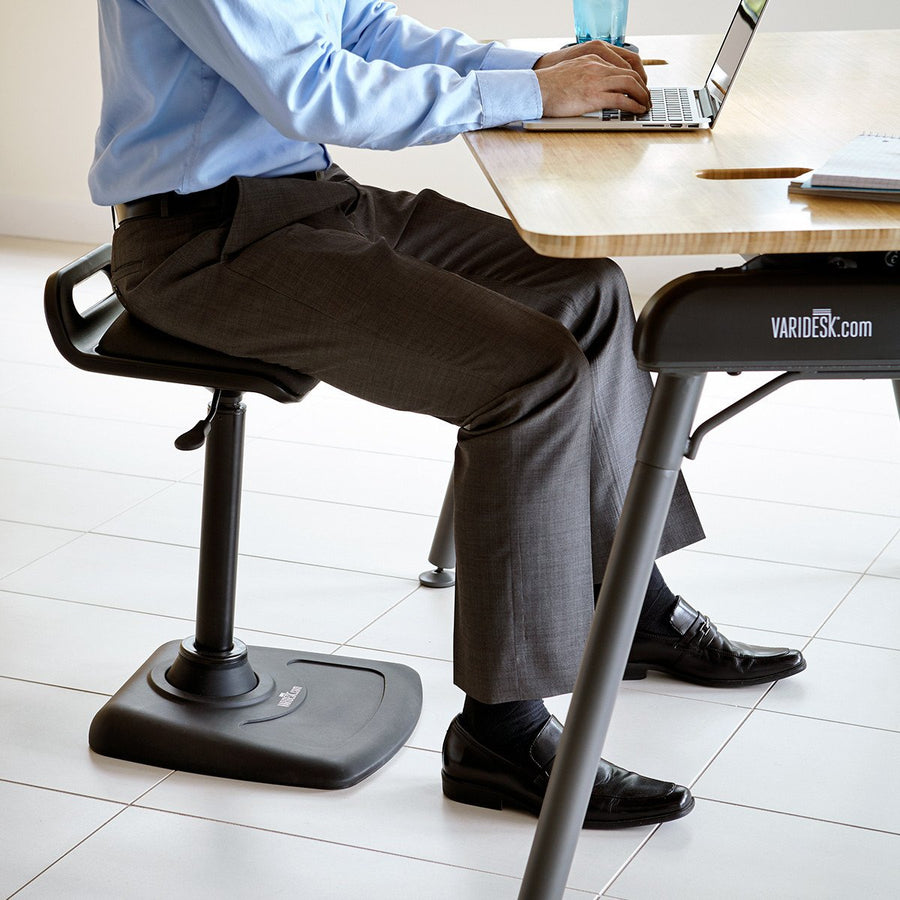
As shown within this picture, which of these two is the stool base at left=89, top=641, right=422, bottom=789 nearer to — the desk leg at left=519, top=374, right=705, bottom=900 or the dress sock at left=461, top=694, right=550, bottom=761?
the dress sock at left=461, top=694, right=550, bottom=761

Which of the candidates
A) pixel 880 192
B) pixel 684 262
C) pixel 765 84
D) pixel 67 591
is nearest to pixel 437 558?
pixel 67 591

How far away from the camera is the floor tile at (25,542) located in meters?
2.15

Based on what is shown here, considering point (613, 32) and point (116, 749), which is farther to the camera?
point (613, 32)

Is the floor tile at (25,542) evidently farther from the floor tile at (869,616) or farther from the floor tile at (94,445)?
the floor tile at (869,616)

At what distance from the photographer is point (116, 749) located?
1.60 metres

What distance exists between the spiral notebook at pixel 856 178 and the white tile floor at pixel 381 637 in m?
0.70

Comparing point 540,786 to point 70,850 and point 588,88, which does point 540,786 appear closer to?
point 70,850

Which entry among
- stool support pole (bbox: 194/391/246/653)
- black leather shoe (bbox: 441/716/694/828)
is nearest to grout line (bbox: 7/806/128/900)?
stool support pole (bbox: 194/391/246/653)

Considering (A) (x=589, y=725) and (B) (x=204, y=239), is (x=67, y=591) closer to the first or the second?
(B) (x=204, y=239)

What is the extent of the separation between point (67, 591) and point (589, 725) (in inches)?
43.5

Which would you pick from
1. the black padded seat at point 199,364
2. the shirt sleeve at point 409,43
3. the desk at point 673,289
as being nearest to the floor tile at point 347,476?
the shirt sleeve at point 409,43

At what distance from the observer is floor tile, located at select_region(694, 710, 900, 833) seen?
1.51 m

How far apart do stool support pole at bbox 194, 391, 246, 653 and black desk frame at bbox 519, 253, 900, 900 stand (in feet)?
1.85

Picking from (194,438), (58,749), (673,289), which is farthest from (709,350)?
(58,749)
